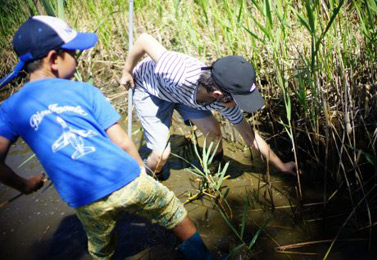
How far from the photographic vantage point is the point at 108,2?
3.93m

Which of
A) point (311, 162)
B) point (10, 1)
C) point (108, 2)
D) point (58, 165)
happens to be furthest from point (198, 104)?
point (10, 1)

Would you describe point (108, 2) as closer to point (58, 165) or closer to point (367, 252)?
point (58, 165)

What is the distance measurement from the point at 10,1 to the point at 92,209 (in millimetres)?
4156

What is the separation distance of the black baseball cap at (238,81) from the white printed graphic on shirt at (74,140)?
30.2 inches

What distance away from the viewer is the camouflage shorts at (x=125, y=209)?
140 cm

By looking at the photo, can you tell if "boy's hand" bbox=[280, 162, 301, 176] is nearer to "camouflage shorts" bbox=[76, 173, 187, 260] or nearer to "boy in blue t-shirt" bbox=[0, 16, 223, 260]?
"camouflage shorts" bbox=[76, 173, 187, 260]

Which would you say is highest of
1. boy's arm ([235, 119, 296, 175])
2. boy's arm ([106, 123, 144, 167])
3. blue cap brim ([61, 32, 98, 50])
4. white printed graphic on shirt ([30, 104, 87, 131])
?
blue cap brim ([61, 32, 98, 50])

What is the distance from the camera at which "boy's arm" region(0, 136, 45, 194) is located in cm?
129

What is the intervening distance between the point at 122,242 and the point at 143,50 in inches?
50.3

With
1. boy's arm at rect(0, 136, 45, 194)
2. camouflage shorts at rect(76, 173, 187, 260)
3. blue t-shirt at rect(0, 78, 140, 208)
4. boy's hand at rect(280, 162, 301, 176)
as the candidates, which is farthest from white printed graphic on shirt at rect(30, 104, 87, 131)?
boy's hand at rect(280, 162, 301, 176)

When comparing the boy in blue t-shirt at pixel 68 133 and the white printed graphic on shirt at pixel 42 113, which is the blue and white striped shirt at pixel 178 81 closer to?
the boy in blue t-shirt at pixel 68 133

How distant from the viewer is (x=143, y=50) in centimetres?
211

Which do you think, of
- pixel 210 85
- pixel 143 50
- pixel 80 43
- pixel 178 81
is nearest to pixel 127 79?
pixel 143 50

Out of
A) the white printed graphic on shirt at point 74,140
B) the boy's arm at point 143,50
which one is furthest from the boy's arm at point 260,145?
the white printed graphic on shirt at point 74,140
